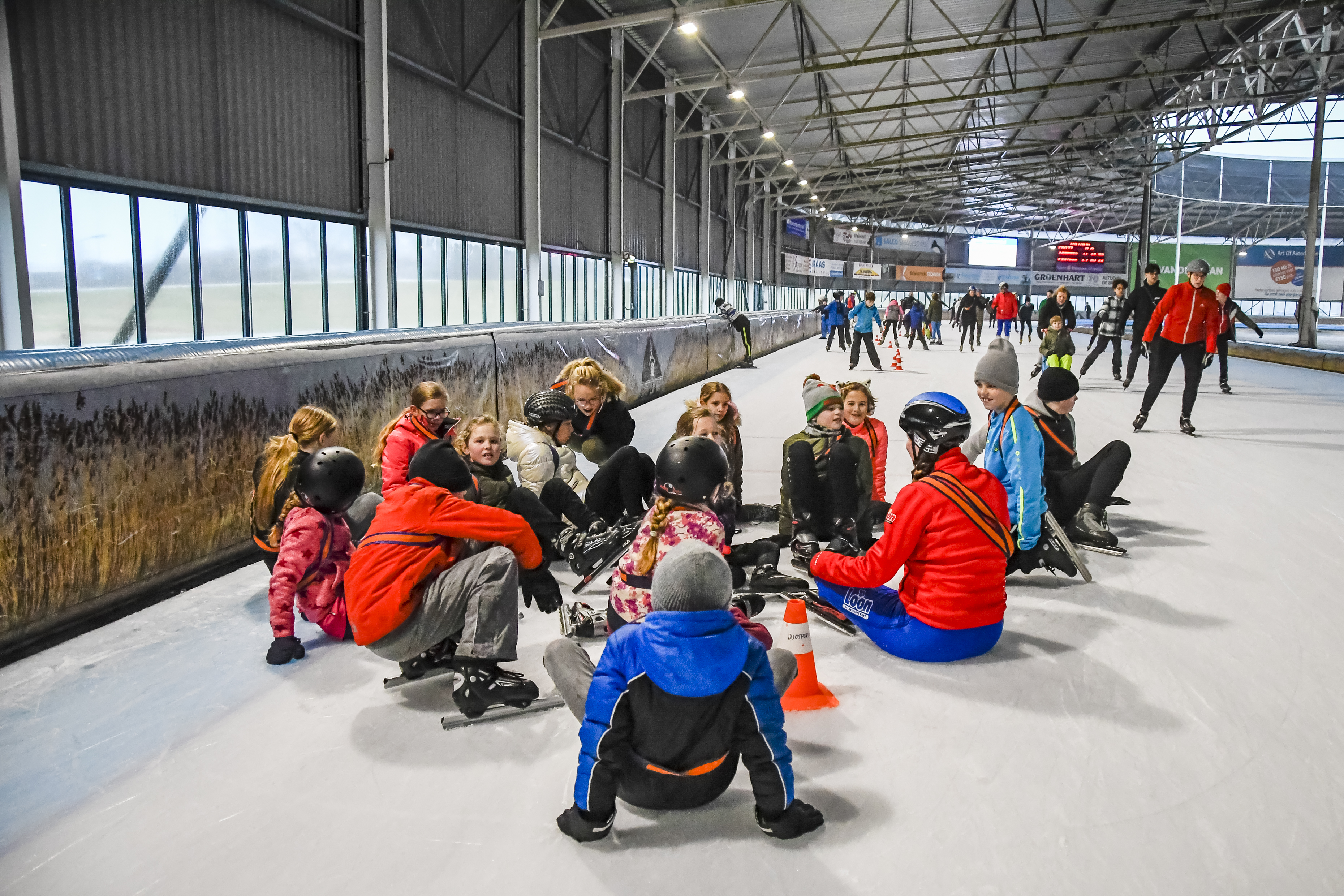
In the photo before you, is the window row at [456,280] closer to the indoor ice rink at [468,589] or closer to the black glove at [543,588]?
the indoor ice rink at [468,589]

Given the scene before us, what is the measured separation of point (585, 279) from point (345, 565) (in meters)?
20.0

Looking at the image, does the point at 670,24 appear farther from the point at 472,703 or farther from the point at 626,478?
the point at 472,703

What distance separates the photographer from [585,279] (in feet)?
76.1

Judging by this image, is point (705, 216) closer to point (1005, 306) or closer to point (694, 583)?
point (1005, 306)

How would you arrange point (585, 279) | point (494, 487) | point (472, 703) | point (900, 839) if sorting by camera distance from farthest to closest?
point (585, 279) < point (494, 487) < point (472, 703) < point (900, 839)

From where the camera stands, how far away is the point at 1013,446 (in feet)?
14.3

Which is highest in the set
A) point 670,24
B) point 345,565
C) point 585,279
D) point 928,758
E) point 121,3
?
point 670,24

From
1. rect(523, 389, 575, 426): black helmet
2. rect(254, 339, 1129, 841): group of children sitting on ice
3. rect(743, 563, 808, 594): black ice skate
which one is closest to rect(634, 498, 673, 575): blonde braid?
rect(254, 339, 1129, 841): group of children sitting on ice

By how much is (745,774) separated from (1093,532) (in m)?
3.65

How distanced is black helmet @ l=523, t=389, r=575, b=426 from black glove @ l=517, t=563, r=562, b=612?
1.61 metres

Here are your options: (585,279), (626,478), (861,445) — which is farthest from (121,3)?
(585,279)

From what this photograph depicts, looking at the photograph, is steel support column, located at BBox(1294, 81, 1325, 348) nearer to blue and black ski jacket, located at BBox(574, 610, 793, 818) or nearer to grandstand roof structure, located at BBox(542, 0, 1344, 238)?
grandstand roof structure, located at BBox(542, 0, 1344, 238)

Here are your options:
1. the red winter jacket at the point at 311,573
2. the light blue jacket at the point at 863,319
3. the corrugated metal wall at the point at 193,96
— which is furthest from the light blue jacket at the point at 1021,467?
the light blue jacket at the point at 863,319

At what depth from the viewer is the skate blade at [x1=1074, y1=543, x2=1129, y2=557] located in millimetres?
5270
